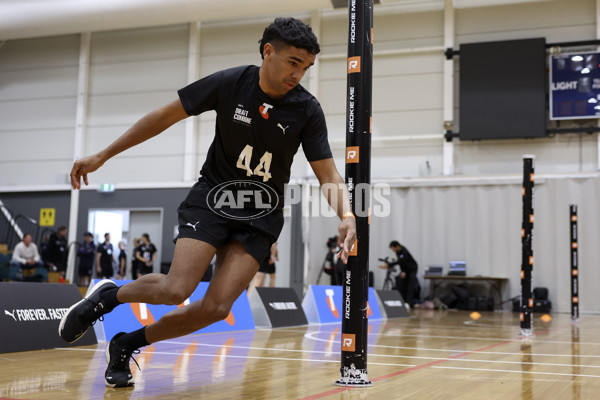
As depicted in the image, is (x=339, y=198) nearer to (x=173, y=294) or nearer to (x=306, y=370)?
(x=173, y=294)

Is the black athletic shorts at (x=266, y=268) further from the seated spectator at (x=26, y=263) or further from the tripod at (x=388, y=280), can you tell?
the seated spectator at (x=26, y=263)

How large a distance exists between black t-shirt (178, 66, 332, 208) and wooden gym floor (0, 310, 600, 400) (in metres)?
1.19

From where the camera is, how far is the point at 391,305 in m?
13.2

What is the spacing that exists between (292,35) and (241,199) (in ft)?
2.89

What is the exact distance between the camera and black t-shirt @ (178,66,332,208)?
3.61m

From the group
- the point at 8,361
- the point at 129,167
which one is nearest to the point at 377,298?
the point at 8,361

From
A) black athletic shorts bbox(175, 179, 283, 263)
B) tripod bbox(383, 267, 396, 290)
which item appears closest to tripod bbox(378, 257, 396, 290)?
tripod bbox(383, 267, 396, 290)

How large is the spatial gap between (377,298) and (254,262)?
954cm

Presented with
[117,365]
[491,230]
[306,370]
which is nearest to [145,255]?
[491,230]

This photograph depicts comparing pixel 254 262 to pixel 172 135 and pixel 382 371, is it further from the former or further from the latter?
pixel 172 135

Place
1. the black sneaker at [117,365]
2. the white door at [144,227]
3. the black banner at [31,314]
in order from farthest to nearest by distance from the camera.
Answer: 1. the white door at [144,227]
2. the black banner at [31,314]
3. the black sneaker at [117,365]

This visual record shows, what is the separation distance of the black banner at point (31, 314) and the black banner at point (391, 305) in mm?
7563

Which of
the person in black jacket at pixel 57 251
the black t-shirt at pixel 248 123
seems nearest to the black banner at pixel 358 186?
the black t-shirt at pixel 248 123

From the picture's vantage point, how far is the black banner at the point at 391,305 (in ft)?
42.1
